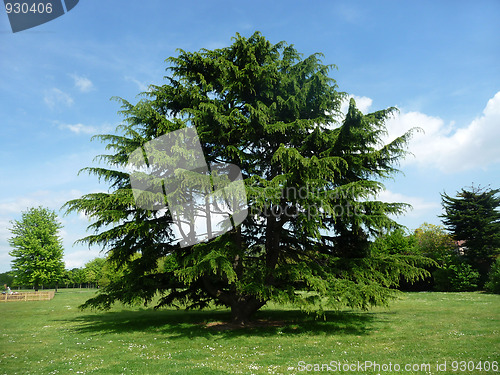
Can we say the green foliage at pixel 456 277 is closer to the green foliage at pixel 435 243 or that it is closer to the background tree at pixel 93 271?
the green foliage at pixel 435 243

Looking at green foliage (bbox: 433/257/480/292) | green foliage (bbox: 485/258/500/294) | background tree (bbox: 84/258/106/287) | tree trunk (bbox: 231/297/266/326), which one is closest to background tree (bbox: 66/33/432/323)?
tree trunk (bbox: 231/297/266/326)

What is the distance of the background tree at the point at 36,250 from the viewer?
3575 centimetres

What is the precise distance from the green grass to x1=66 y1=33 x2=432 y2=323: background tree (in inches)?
49.2

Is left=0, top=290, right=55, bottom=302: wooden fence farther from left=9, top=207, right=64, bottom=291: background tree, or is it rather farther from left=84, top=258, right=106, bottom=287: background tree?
left=84, top=258, right=106, bottom=287: background tree

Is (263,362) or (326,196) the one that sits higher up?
(326,196)

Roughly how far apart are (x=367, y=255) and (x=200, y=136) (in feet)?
26.8

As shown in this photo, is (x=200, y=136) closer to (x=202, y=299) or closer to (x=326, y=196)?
(x=326, y=196)

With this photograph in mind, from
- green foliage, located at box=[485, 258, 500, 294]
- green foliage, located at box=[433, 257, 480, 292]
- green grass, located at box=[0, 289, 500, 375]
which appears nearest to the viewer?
green grass, located at box=[0, 289, 500, 375]

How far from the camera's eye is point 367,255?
523 inches

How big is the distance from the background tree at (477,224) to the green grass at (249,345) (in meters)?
22.5

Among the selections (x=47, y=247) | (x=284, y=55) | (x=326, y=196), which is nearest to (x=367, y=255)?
(x=326, y=196)

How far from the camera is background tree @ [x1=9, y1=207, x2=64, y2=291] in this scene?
3575 cm

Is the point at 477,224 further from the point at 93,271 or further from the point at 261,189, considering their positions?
the point at 93,271

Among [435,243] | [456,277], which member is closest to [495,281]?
[456,277]
